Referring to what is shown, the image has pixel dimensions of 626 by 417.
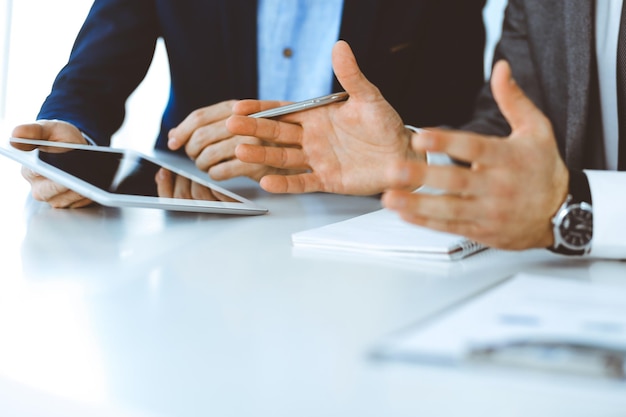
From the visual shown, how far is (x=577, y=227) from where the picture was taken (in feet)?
2.67

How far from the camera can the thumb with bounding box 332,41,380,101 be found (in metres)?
1.08

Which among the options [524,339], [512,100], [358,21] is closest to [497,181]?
[512,100]

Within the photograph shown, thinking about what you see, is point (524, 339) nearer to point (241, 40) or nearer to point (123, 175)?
point (123, 175)

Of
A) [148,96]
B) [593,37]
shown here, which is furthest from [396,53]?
[148,96]

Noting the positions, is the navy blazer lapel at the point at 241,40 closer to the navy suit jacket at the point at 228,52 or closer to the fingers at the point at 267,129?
the navy suit jacket at the point at 228,52

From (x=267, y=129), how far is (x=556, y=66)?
0.68 m

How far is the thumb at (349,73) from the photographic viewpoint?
1.08 metres

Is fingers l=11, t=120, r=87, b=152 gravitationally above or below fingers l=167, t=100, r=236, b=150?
below

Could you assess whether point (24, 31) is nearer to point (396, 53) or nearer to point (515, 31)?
point (396, 53)

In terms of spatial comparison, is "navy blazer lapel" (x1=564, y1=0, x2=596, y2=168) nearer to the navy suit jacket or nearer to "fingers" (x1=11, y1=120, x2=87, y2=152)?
the navy suit jacket

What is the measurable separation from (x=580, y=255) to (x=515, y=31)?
963 mm

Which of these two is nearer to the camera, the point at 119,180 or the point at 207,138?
the point at 119,180

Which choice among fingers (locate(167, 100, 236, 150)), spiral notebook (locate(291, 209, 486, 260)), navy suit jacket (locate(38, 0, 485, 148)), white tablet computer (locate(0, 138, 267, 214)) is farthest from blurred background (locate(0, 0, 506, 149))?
spiral notebook (locate(291, 209, 486, 260))

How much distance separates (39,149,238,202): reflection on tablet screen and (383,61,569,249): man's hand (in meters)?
0.40
